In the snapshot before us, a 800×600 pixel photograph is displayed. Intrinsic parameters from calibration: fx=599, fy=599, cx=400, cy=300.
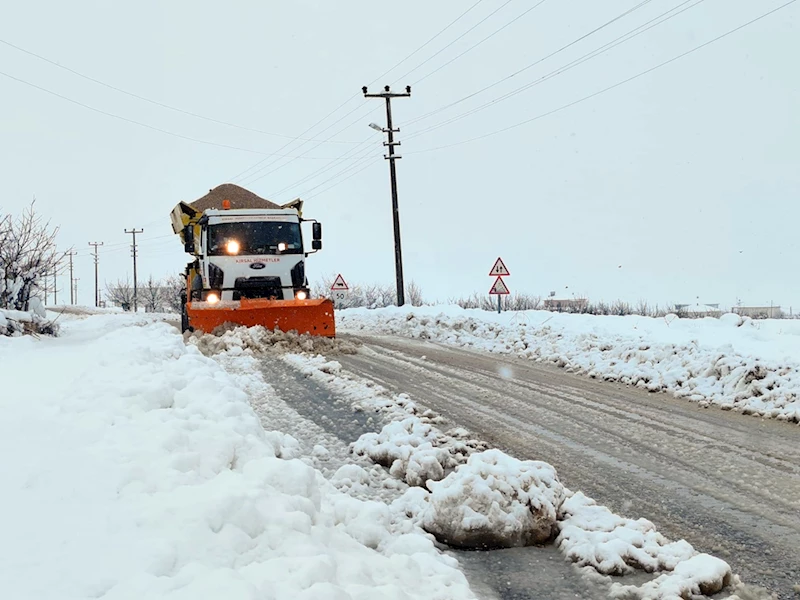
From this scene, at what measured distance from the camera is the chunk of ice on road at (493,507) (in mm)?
3486

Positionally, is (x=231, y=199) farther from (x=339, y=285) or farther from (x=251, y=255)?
(x=339, y=285)

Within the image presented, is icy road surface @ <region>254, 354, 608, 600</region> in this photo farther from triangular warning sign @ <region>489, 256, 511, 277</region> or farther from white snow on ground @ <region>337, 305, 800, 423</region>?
triangular warning sign @ <region>489, 256, 511, 277</region>

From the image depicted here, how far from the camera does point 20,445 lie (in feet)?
11.0

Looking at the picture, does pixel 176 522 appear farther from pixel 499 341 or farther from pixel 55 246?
pixel 55 246

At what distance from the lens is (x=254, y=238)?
1369cm

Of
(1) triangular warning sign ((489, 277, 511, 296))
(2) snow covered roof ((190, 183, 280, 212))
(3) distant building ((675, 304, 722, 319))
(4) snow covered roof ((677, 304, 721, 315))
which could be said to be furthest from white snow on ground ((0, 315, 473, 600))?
(4) snow covered roof ((677, 304, 721, 315))

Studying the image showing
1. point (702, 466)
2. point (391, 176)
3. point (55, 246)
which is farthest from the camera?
point (391, 176)

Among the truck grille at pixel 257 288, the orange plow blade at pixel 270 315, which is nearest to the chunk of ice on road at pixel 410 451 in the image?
the orange plow blade at pixel 270 315

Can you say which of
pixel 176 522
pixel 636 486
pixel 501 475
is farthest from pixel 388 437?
pixel 176 522

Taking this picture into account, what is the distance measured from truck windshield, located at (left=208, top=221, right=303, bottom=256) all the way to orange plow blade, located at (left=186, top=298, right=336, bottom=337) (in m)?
1.43

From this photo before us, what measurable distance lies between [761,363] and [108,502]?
757 centimetres

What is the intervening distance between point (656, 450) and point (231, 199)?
13719 mm

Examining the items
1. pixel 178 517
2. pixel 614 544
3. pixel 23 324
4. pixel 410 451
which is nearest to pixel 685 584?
pixel 614 544

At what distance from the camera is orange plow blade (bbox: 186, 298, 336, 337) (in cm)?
1234
